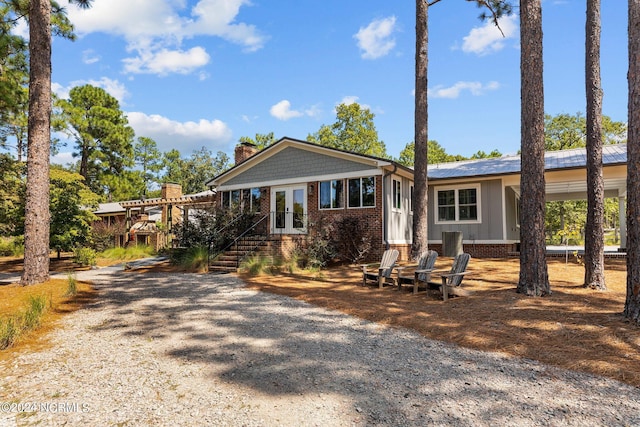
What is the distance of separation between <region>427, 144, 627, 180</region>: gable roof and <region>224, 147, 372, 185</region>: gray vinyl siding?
3.94m

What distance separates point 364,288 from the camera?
842 cm

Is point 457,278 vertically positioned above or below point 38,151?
below

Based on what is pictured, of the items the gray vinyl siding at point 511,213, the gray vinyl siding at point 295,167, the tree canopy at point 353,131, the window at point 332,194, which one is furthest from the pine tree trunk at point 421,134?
the tree canopy at point 353,131

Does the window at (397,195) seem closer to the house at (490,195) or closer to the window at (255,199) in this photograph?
the house at (490,195)

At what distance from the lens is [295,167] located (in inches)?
607

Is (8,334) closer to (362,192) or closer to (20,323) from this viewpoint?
(20,323)

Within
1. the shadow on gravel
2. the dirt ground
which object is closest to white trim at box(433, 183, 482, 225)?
the dirt ground

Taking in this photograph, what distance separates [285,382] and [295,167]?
12.6 m

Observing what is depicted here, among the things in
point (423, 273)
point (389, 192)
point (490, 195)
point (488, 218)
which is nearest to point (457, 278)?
point (423, 273)

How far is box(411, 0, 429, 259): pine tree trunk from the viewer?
1205 cm

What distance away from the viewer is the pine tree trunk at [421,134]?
12.1 metres

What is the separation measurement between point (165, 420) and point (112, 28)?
49.3ft

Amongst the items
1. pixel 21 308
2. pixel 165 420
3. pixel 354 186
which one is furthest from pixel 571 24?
pixel 21 308

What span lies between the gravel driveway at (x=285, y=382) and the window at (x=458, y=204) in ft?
36.3
